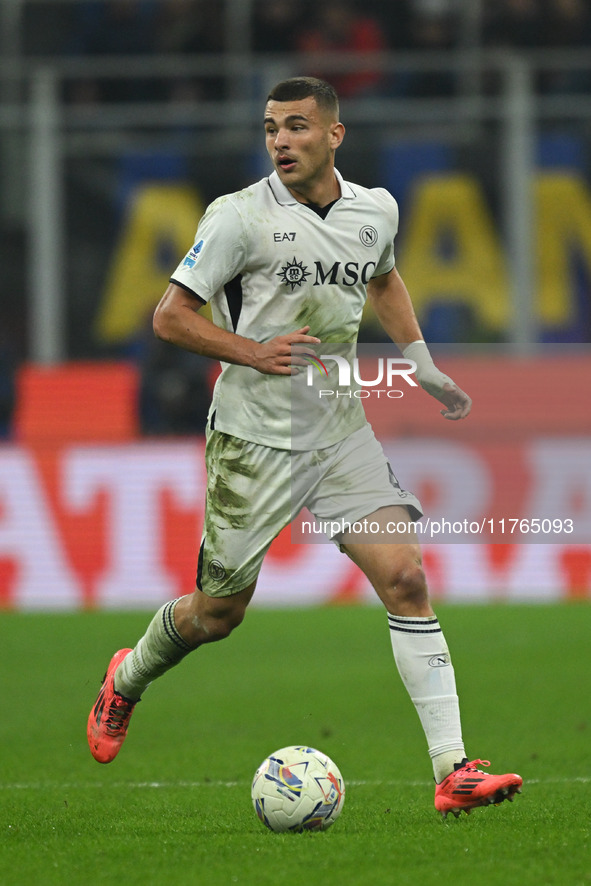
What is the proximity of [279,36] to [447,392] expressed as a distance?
970cm

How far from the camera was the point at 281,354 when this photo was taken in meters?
4.75

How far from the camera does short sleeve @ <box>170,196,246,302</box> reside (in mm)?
4832

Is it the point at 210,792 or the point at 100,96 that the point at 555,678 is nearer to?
the point at 210,792

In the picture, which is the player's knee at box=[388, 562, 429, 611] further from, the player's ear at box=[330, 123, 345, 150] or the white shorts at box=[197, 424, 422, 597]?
the player's ear at box=[330, 123, 345, 150]

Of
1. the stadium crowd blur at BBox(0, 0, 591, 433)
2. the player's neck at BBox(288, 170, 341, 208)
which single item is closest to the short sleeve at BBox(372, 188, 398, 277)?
the player's neck at BBox(288, 170, 341, 208)

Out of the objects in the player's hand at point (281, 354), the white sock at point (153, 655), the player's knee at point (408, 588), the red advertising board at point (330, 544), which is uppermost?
the player's hand at point (281, 354)

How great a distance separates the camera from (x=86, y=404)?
1265 cm

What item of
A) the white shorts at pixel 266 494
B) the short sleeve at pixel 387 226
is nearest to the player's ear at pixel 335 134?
the short sleeve at pixel 387 226

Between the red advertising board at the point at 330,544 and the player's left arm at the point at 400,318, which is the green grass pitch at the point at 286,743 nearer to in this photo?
the red advertising board at the point at 330,544

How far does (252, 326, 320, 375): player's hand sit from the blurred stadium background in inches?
278

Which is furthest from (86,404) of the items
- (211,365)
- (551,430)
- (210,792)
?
(210,792)

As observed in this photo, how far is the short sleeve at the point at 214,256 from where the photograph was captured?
483 centimetres

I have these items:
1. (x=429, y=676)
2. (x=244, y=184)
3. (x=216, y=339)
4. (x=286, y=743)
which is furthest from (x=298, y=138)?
(x=244, y=184)

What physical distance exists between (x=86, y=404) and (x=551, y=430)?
3948 millimetres
